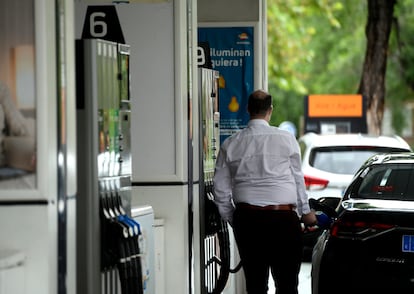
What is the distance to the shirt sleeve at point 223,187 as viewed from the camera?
850 cm

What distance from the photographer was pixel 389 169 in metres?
9.77

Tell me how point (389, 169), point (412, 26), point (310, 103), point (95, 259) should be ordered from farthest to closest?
1. point (412, 26)
2. point (310, 103)
3. point (389, 169)
4. point (95, 259)

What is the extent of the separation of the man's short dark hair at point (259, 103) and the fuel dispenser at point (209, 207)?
0.80 metres

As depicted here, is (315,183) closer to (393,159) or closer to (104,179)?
(393,159)

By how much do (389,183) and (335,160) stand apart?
21.3 ft

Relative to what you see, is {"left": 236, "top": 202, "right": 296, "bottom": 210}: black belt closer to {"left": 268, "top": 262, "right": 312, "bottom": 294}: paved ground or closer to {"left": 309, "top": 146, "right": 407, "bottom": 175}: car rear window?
{"left": 268, "top": 262, "right": 312, "bottom": 294}: paved ground

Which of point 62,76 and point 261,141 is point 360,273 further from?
point 62,76

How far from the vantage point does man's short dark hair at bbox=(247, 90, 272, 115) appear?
8422 mm

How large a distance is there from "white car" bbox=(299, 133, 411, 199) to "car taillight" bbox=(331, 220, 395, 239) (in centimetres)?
655

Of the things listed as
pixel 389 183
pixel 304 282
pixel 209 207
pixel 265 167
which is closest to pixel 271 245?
pixel 265 167

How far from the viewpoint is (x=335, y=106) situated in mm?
29594

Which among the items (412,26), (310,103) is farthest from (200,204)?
(412,26)

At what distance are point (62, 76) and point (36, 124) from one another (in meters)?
0.33

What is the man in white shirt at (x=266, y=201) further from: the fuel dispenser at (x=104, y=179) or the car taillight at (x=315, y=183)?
the car taillight at (x=315, y=183)
